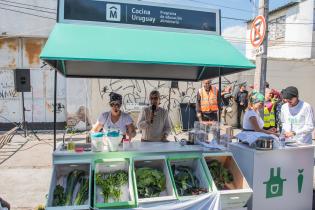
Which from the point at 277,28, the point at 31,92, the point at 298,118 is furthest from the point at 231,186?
Result: the point at 277,28

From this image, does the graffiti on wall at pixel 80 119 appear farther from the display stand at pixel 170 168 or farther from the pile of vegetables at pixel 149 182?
the pile of vegetables at pixel 149 182

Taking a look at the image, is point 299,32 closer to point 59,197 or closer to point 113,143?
point 113,143

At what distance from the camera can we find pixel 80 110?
11.5 meters

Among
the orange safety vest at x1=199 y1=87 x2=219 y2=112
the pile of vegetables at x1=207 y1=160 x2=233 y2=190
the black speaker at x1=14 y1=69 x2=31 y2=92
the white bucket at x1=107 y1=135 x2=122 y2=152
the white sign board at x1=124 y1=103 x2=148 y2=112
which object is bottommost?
the pile of vegetables at x1=207 y1=160 x2=233 y2=190

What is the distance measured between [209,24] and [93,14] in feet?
4.71

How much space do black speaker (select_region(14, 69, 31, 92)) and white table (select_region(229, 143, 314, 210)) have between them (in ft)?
25.8

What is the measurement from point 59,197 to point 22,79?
787 cm

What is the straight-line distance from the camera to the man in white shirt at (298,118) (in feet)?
13.6

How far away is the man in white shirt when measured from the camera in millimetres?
4141

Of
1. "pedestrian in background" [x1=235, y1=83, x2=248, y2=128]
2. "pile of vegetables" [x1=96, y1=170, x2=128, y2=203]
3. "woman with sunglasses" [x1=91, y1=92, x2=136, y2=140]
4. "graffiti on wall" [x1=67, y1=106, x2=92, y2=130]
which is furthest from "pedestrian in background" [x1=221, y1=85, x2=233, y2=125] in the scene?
"pile of vegetables" [x1=96, y1=170, x2=128, y2=203]

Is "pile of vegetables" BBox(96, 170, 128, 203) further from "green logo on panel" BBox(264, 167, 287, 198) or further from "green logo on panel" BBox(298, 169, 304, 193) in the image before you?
"green logo on panel" BBox(298, 169, 304, 193)

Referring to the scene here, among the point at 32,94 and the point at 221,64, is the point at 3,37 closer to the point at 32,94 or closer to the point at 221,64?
the point at 32,94

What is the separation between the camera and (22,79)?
956 centimetres

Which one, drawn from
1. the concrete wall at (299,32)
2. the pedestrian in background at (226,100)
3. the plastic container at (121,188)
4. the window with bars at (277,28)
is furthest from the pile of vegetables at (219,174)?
the window with bars at (277,28)
